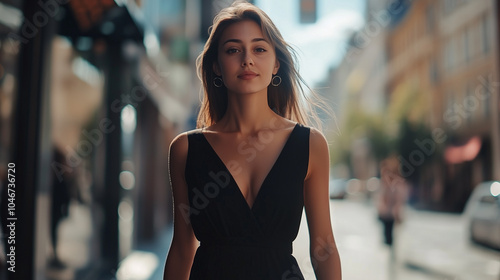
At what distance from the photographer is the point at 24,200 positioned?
396cm

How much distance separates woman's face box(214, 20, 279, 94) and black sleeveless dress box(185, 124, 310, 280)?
0.71 feet

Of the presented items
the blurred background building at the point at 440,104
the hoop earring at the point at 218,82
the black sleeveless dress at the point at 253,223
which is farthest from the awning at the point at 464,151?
the black sleeveless dress at the point at 253,223

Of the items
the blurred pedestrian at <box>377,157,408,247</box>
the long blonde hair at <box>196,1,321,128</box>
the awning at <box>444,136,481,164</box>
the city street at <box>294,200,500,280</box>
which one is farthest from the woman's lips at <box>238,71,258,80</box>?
the awning at <box>444,136,481,164</box>

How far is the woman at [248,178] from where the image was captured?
1604 millimetres

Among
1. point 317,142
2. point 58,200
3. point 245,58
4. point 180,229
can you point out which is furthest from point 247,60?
point 58,200

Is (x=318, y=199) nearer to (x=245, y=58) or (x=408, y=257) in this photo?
(x=245, y=58)

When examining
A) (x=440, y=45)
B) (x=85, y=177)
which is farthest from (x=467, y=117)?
(x=85, y=177)

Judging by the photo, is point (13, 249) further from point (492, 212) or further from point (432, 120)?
point (432, 120)

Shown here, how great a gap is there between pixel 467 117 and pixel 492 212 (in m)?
18.6

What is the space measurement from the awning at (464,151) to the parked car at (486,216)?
16557mm

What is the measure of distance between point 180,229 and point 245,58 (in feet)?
1.95

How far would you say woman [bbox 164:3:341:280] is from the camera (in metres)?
1.60

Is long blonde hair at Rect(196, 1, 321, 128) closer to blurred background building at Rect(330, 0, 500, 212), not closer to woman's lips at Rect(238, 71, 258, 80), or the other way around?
woman's lips at Rect(238, 71, 258, 80)

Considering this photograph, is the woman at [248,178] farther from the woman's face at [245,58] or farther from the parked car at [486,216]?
the parked car at [486,216]
